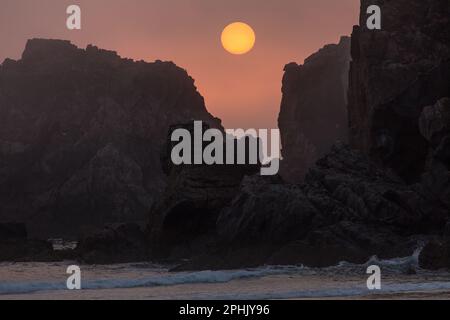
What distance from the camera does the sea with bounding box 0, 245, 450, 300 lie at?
34.5 metres

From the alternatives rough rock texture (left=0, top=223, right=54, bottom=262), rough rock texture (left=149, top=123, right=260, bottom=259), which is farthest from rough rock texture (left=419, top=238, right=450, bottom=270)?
rough rock texture (left=0, top=223, right=54, bottom=262)

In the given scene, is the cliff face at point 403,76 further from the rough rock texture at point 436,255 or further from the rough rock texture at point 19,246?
the rough rock texture at point 19,246

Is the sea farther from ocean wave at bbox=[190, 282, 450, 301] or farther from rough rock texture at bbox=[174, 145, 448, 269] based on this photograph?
rough rock texture at bbox=[174, 145, 448, 269]

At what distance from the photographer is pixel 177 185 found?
6100 cm

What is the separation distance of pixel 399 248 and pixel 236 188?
17.2 meters

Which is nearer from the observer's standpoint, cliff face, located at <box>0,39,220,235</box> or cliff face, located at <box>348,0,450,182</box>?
cliff face, located at <box>348,0,450,182</box>

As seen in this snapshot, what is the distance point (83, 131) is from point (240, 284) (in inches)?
4523

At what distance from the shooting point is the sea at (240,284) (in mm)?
34531

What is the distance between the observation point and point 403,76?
64375mm

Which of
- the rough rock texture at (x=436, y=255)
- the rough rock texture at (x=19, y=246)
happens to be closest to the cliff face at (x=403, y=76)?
the rough rock texture at (x=436, y=255)

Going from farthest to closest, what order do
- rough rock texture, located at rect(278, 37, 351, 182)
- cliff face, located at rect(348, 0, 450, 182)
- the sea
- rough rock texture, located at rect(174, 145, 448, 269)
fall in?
rough rock texture, located at rect(278, 37, 351, 182) < cliff face, located at rect(348, 0, 450, 182) < rough rock texture, located at rect(174, 145, 448, 269) < the sea

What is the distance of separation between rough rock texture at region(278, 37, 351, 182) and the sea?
96.4 meters

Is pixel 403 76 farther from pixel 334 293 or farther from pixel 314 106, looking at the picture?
pixel 314 106
